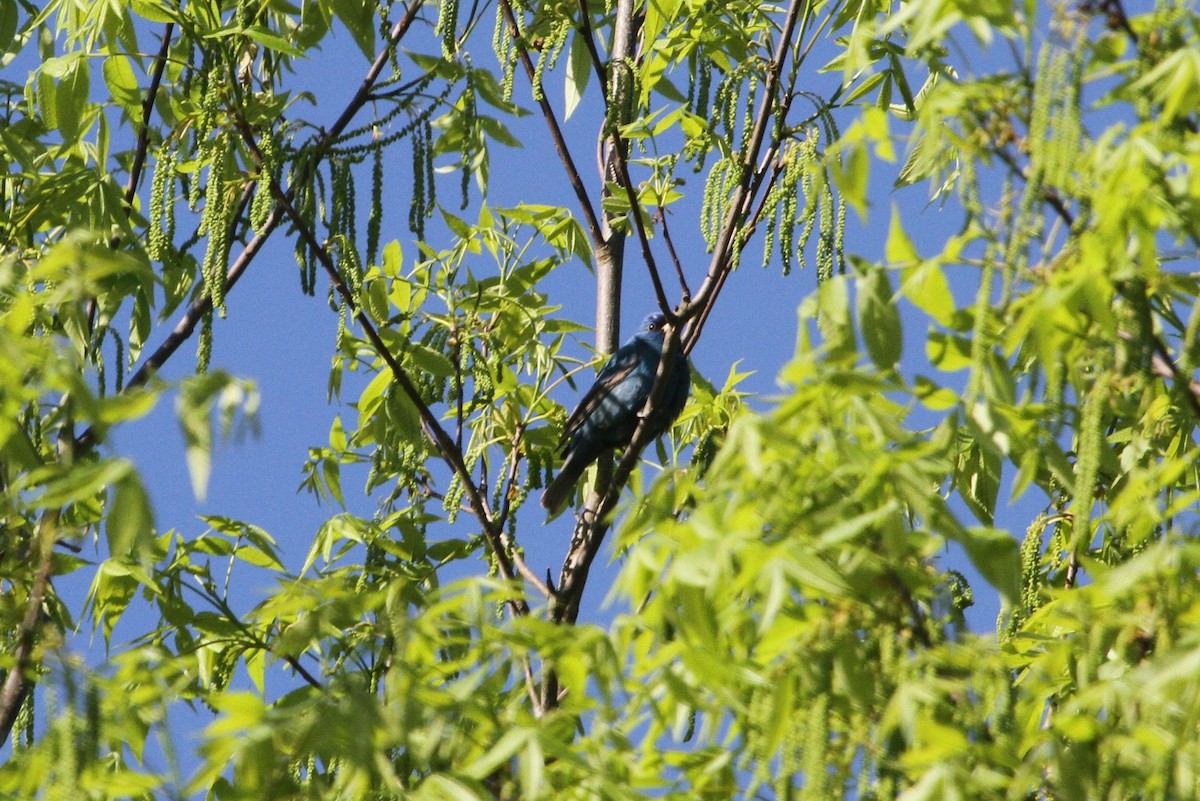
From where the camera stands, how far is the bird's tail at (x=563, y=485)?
23.6 ft

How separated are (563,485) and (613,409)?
81cm

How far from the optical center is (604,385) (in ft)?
22.5

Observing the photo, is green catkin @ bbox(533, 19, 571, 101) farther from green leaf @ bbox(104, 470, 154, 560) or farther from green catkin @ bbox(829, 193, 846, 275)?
green leaf @ bbox(104, 470, 154, 560)

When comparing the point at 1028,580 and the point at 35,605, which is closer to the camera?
the point at 35,605

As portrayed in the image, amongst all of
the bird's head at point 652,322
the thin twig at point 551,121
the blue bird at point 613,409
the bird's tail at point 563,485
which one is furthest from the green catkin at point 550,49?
the bird's head at point 652,322

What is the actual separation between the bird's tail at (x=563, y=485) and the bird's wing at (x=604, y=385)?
229 millimetres

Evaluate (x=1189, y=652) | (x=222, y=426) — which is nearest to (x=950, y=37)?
(x=1189, y=652)

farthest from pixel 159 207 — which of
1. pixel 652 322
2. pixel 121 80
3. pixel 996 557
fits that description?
pixel 652 322

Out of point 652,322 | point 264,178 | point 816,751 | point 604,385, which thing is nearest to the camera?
point 816,751

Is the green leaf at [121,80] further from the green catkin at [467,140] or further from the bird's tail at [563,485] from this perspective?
the bird's tail at [563,485]

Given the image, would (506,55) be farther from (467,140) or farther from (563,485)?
(563,485)

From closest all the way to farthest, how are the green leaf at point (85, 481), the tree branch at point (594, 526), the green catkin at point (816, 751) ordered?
the green catkin at point (816, 751) < the green leaf at point (85, 481) < the tree branch at point (594, 526)

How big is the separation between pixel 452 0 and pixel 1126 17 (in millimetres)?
2172

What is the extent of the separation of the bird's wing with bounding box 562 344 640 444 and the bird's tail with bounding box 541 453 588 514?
0.75ft
